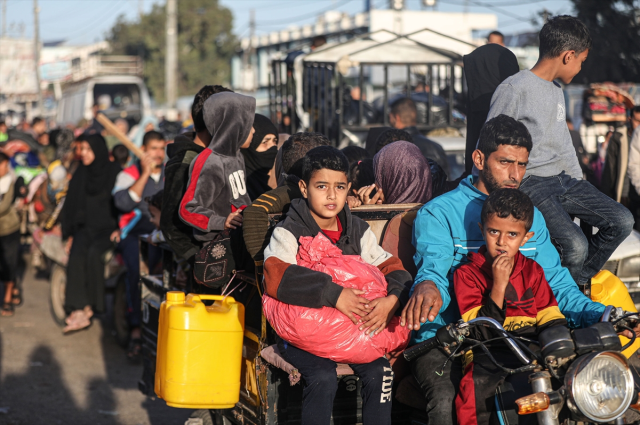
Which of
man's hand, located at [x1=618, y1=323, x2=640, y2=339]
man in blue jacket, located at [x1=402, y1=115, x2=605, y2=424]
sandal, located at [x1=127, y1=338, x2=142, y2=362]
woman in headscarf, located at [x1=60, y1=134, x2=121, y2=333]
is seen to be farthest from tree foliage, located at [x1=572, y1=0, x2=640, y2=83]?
man's hand, located at [x1=618, y1=323, x2=640, y2=339]

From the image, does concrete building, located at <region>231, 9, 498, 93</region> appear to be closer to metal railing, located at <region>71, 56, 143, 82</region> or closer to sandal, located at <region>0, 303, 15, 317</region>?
metal railing, located at <region>71, 56, 143, 82</region>

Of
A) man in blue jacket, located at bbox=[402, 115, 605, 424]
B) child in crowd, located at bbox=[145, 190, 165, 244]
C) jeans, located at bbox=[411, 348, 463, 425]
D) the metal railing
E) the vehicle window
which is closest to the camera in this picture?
jeans, located at bbox=[411, 348, 463, 425]

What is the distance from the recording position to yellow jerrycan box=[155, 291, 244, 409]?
3.54m

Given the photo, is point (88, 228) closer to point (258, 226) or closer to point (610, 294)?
point (258, 226)

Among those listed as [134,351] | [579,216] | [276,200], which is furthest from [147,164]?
[579,216]

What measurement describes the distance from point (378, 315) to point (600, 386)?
96cm

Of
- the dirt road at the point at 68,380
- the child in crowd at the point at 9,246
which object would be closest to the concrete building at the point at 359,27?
the child in crowd at the point at 9,246

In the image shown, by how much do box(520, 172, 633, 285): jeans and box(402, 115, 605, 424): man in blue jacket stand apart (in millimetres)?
298

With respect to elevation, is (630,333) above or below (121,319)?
above

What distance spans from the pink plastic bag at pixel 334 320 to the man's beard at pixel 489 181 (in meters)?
0.70

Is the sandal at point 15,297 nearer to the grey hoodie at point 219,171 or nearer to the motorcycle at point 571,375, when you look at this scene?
the grey hoodie at point 219,171

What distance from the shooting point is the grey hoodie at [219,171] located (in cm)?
442

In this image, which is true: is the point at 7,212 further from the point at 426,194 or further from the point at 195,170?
the point at 426,194

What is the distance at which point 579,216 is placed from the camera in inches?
161
